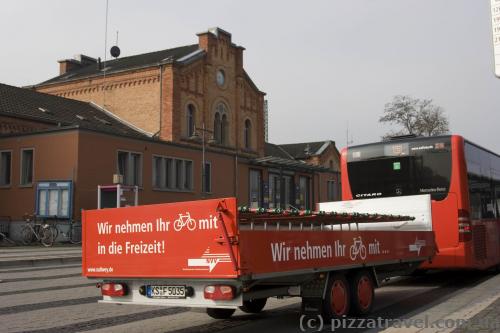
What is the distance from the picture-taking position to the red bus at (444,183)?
11422 millimetres

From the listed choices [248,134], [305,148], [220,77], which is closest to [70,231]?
[220,77]

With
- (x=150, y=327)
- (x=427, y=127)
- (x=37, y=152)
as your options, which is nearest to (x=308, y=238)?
(x=150, y=327)

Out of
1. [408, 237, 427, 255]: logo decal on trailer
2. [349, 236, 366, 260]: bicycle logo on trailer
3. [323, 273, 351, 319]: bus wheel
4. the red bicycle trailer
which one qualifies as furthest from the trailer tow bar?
[408, 237, 427, 255]: logo decal on trailer

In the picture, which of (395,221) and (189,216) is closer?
(189,216)

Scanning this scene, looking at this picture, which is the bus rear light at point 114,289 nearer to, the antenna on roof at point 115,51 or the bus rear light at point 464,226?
the bus rear light at point 464,226

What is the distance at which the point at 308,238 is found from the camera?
6676 mm

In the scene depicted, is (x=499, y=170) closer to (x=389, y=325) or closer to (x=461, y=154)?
(x=461, y=154)

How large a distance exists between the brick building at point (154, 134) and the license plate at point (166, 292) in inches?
879

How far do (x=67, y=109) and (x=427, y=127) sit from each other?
1246 inches

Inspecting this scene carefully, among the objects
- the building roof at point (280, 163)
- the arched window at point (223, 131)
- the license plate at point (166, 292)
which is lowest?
the license plate at point (166, 292)

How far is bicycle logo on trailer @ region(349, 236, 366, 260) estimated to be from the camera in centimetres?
752

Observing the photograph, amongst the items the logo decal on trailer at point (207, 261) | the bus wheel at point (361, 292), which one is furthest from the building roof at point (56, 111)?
the logo decal on trailer at point (207, 261)

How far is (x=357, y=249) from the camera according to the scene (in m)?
7.65

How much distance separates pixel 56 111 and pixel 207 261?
32649mm
